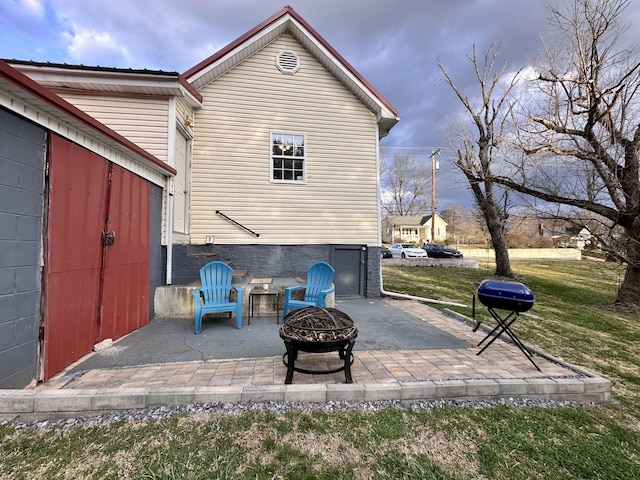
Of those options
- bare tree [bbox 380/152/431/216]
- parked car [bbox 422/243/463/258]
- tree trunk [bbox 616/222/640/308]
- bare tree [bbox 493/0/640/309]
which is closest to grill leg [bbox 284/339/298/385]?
bare tree [bbox 493/0/640/309]

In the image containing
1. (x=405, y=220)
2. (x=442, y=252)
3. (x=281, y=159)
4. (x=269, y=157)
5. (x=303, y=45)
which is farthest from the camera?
(x=405, y=220)

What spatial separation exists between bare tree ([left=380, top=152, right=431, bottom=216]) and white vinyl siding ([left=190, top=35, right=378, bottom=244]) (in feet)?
93.6

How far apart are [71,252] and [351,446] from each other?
11.2 feet

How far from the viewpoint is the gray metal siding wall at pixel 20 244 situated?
2.38 meters

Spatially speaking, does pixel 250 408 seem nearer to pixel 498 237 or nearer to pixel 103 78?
pixel 103 78

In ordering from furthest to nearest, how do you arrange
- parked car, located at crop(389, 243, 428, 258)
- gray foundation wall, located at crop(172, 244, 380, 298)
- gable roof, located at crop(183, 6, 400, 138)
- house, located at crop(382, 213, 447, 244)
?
house, located at crop(382, 213, 447, 244) < parked car, located at crop(389, 243, 428, 258) < gray foundation wall, located at crop(172, 244, 380, 298) < gable roof, located at crop(183, 6, 400, 138)

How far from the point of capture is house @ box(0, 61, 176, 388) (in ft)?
7.96

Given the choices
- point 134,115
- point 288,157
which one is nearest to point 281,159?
point 288,157

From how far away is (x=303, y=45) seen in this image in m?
7.39

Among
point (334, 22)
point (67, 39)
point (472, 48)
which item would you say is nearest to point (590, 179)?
point (472, 48)

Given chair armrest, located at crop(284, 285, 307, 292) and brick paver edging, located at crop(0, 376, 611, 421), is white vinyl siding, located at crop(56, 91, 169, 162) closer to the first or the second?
chair armrest, located at crop(284, 285, 307, 292)

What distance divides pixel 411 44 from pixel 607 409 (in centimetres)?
1392

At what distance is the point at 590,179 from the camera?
8.45 metres

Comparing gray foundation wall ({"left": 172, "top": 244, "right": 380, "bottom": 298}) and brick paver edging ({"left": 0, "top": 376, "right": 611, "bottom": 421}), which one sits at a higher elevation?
gray foundation wall ({"left": 172, "top": 244, "right": 380, "bottom": 298})
